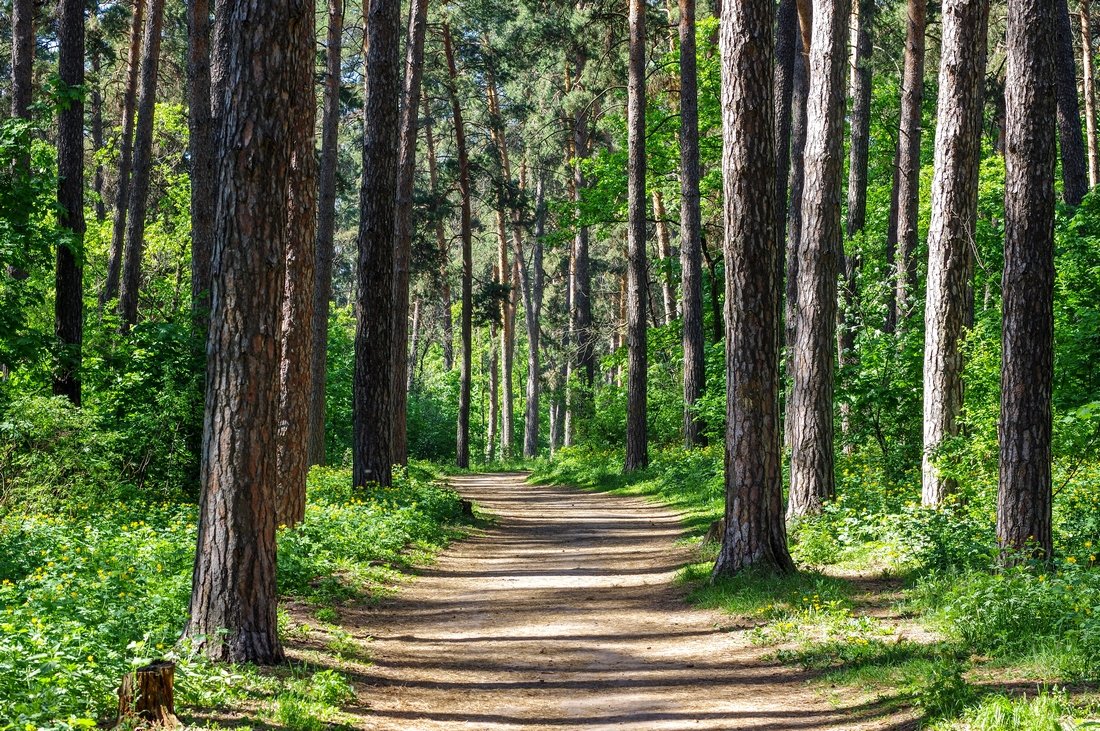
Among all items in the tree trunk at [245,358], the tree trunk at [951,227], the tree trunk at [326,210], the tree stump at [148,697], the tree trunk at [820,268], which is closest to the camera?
the tree stump at [148,697]

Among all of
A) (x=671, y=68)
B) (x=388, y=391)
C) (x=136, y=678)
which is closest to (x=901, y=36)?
(x=671, y=68)

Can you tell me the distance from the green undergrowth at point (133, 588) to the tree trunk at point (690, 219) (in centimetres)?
955

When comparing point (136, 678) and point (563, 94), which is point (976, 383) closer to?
point (136, 678)

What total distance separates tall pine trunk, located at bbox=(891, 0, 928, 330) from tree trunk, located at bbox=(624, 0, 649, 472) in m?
5.82

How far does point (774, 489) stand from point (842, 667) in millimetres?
2917

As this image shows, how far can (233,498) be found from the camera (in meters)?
6.63

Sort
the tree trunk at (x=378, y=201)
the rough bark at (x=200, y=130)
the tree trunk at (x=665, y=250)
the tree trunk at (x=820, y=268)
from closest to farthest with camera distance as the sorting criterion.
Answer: the tree trunk at (x=820, y=268), the tree trunk at (x=378, y=201), the rough bark at (x=200, y=130), the tree trunk at (x=665, y=250)

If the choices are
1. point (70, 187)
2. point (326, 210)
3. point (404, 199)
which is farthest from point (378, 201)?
point (404, 199)

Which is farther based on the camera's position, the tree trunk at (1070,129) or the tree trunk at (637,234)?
the tree trunk at (637,234)

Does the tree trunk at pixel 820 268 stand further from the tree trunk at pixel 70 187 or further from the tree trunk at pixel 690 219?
the tree trunk at pixel 70 187

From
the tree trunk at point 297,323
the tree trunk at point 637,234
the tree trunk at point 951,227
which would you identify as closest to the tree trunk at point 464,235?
the tree trunk at point 637,234

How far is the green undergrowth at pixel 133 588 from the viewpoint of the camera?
514 cm

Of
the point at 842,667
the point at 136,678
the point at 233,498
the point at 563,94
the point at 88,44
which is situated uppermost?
the point at 563,94

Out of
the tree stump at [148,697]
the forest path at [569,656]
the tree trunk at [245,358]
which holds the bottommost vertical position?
the forest path at [569,656]
